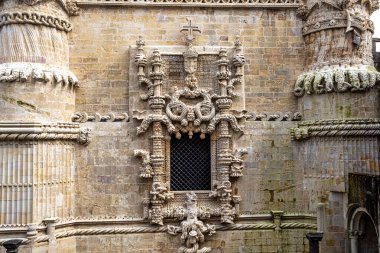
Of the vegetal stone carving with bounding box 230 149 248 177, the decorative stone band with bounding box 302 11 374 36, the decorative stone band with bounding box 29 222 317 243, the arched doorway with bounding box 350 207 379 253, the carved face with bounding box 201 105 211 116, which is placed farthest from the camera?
the carved face with bounding box 201 105 211 116

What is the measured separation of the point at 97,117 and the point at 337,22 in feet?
22.9

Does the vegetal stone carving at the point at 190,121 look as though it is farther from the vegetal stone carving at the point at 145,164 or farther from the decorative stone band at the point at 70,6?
the decorative stone band at the point at 70,6

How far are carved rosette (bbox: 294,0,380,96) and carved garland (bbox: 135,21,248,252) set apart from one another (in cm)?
199

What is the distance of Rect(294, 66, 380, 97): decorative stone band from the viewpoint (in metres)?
11.1

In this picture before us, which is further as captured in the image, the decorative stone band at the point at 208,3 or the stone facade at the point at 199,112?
the decorative stone band at the point at 208,3

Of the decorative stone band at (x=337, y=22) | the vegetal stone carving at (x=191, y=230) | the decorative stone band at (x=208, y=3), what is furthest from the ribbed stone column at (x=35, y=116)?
the decorative stone band at (x=337, y=22)

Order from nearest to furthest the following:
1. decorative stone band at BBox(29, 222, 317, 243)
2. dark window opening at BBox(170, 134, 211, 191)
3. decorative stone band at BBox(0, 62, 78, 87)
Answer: decorative stone band at BBox(0, 62, 78, 87) < decorative stone band at BBox(29, 222, 317, 243) < dark window opening at BBox(170, 134, 211, 191)

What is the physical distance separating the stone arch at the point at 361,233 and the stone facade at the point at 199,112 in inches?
9.5

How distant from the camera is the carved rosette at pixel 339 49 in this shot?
36.4 feet

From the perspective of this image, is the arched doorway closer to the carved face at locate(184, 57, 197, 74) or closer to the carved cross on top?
the carved face at locate(184, 57, 197, 74)

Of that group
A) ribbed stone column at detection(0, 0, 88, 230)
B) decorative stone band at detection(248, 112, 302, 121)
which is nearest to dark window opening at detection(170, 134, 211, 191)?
decorative stone band at detection(248, 112, 302, 121)

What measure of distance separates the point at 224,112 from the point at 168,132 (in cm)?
163

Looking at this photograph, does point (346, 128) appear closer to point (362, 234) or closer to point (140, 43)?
point (362, 234)

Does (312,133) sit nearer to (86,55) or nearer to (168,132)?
(168,132)
